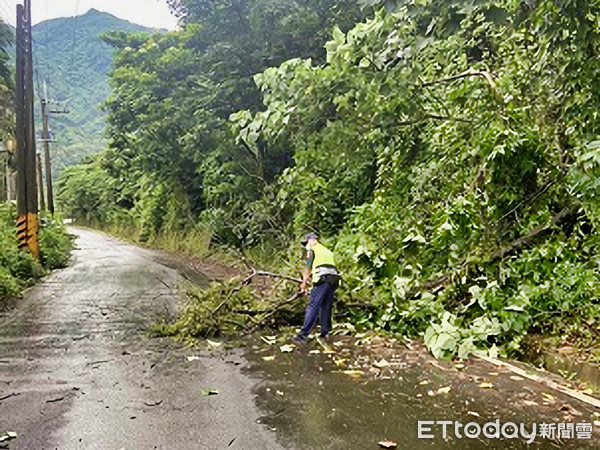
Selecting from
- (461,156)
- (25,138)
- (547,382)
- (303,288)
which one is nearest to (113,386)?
(303,288)

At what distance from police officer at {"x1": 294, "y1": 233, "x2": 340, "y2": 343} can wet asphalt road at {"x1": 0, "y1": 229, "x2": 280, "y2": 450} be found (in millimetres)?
1258

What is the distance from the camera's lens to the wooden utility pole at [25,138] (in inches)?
797

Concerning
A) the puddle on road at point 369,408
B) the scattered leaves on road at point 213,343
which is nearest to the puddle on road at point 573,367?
the puddle on road at point 369,408

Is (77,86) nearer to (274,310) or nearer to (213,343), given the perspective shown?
(274,310)

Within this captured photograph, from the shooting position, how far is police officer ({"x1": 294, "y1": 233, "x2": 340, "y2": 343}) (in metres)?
9.52

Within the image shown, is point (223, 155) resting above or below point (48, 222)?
above

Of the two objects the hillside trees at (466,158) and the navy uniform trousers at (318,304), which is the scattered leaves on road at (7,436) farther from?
the navy uniform trousers at (318,304)

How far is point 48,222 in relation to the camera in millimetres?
29250

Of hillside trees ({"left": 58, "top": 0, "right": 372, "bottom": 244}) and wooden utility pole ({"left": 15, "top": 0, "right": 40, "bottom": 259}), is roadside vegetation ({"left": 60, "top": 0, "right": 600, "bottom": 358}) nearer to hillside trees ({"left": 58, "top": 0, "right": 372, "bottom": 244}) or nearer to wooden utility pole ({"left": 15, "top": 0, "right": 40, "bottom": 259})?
hillside trees ({"left": 58, "top": 0, "right": 372, "bottom": 244})

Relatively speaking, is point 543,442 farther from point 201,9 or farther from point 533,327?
point 201,9

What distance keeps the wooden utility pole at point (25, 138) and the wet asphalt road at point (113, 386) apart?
24.7 ft

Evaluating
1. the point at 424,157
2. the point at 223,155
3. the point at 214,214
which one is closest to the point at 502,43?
the point at 424,157

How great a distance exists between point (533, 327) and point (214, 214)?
55.9 ft

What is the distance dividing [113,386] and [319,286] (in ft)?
11.1
